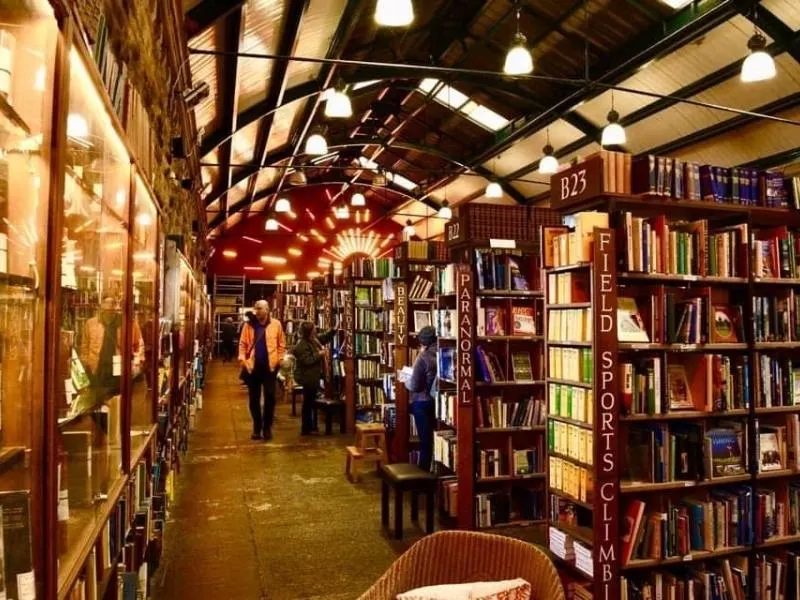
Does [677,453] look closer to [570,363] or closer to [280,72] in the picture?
[570,363]

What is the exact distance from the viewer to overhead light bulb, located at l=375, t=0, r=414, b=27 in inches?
169

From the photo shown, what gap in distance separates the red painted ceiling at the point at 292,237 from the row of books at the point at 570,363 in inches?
687

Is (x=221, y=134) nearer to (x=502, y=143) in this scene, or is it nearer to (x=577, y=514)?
(x=502, y=143)

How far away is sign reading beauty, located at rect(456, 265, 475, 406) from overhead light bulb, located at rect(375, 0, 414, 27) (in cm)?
194

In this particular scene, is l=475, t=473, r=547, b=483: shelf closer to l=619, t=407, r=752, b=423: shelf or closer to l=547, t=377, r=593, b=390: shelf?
l=547, t=377, r=593, b=390: shelf

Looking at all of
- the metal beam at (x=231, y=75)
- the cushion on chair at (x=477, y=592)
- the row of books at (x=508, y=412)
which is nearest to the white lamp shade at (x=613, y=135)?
the row of books at (x=508, y=412)

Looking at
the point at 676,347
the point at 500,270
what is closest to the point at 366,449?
the point at 500,270

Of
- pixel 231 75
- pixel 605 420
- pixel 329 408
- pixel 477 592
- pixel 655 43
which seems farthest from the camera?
pixel 329 408

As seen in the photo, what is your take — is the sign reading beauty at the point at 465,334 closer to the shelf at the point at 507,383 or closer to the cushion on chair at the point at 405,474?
the shelf at the point at 507,383

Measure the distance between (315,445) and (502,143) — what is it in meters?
6.91

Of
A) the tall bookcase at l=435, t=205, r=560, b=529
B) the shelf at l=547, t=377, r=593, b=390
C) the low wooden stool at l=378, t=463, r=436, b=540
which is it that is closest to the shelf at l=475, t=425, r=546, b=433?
the tall bookcase at l=435, t=205, r=560, b=529

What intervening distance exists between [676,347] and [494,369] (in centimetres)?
188

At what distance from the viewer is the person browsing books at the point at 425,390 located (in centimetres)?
583

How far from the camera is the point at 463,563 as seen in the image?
251cm
